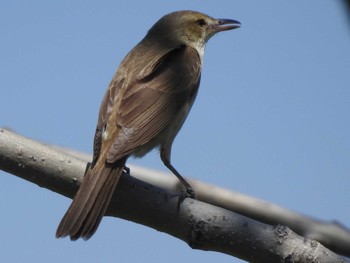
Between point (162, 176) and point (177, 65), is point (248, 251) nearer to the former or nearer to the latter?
point (162, 176)

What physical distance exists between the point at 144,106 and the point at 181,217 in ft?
4.49

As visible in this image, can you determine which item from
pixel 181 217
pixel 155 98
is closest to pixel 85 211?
pixel 181 217

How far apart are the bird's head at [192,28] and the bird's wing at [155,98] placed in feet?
1.41

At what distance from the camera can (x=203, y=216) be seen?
2.90m

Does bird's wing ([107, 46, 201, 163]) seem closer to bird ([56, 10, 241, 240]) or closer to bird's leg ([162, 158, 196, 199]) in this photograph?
bird ([56, 10, 241, 240])

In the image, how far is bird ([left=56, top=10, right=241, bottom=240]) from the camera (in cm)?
317

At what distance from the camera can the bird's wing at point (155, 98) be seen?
151 inches

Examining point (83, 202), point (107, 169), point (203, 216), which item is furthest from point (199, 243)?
point (107, 169)

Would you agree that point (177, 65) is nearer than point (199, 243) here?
No

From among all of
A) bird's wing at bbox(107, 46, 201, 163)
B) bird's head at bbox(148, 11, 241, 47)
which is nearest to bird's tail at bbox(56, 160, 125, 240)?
bird's wing at bbox(107, 46, 201, 163)

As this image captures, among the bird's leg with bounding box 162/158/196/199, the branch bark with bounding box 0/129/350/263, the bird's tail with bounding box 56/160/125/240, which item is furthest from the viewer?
the bird's leg with bounding box 162/158/196/199

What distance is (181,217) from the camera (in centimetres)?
289

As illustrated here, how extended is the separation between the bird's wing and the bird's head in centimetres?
43

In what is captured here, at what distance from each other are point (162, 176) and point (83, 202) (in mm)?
910
